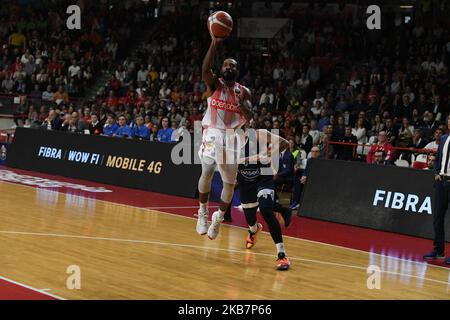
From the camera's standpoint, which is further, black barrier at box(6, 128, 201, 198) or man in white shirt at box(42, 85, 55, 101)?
man in white shirt at box(42, 85, 55, 101)

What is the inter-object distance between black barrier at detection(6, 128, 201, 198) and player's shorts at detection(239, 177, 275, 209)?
7525mm

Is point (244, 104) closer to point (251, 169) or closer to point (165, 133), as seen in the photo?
point (251, 169)

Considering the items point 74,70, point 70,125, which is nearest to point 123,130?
point 70,125

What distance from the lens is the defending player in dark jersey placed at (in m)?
10.3

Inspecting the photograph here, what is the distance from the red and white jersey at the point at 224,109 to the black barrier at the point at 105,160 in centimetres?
771

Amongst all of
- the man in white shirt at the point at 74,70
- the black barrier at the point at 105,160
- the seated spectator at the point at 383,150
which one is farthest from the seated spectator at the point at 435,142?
the man in white shirt at the point at 74,70

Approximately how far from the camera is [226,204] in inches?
437

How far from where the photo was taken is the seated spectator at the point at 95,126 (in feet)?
72.3

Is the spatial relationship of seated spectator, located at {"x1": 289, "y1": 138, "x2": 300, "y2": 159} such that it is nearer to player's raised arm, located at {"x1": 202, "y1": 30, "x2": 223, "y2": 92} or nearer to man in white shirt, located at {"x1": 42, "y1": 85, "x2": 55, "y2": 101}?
player's raised arm, located at {"x1": 202, "y1": 30, "x2": 223, "y2": 92}

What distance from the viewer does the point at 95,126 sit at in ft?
72.6

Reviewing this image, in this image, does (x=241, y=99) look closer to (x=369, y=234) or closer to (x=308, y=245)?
(x=308, y=245)

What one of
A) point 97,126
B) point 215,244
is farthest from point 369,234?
point 97,126

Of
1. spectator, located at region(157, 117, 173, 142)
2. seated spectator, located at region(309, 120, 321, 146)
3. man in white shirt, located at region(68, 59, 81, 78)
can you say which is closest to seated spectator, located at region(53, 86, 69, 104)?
man in white shirt, located at region(68, 59, 81, 78)
